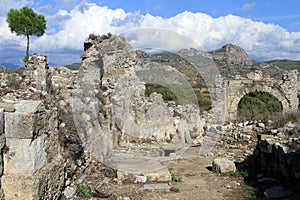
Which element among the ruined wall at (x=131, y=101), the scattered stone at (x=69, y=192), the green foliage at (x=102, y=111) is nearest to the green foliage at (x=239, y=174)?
the green foliage at (x=102, y=111)

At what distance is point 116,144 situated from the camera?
8359 mm

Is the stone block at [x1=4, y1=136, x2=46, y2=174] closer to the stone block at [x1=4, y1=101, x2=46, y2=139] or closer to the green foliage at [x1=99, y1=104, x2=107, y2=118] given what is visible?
the stone block at [x1=4, y1=101, x2=46, y2=139]

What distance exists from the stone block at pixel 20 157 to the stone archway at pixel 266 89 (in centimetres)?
1522

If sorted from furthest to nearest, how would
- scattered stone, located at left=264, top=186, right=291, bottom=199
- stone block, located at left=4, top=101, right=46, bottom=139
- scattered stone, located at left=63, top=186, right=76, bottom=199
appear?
scattered stone, located at left=264, top=186, right=291, bottom=199, scattered stone, located at left=63, top=186, right=76, bottom=199, stone block, located at left=4, top=101, right=46, bottom=139

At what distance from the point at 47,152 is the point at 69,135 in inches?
38.3

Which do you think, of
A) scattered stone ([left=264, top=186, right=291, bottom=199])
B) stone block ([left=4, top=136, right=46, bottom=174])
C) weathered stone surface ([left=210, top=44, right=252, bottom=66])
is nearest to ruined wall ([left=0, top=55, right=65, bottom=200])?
stone block ([left=4, top=136, right=46, bottom=174])

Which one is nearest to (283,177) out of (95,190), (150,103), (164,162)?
(164,162)

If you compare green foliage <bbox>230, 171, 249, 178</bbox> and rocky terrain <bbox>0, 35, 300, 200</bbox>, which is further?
green foliage <bbox>230, 171, 249, 178</bbox>

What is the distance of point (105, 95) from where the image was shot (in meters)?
8.20

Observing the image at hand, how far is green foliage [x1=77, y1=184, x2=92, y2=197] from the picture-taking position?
4828 millimetres

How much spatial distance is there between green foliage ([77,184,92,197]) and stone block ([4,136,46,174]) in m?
1.27

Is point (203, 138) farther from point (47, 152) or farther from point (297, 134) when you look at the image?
point (47, 152)

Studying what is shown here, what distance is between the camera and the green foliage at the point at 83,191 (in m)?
4.83

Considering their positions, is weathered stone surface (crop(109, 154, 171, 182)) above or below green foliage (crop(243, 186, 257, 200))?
above
